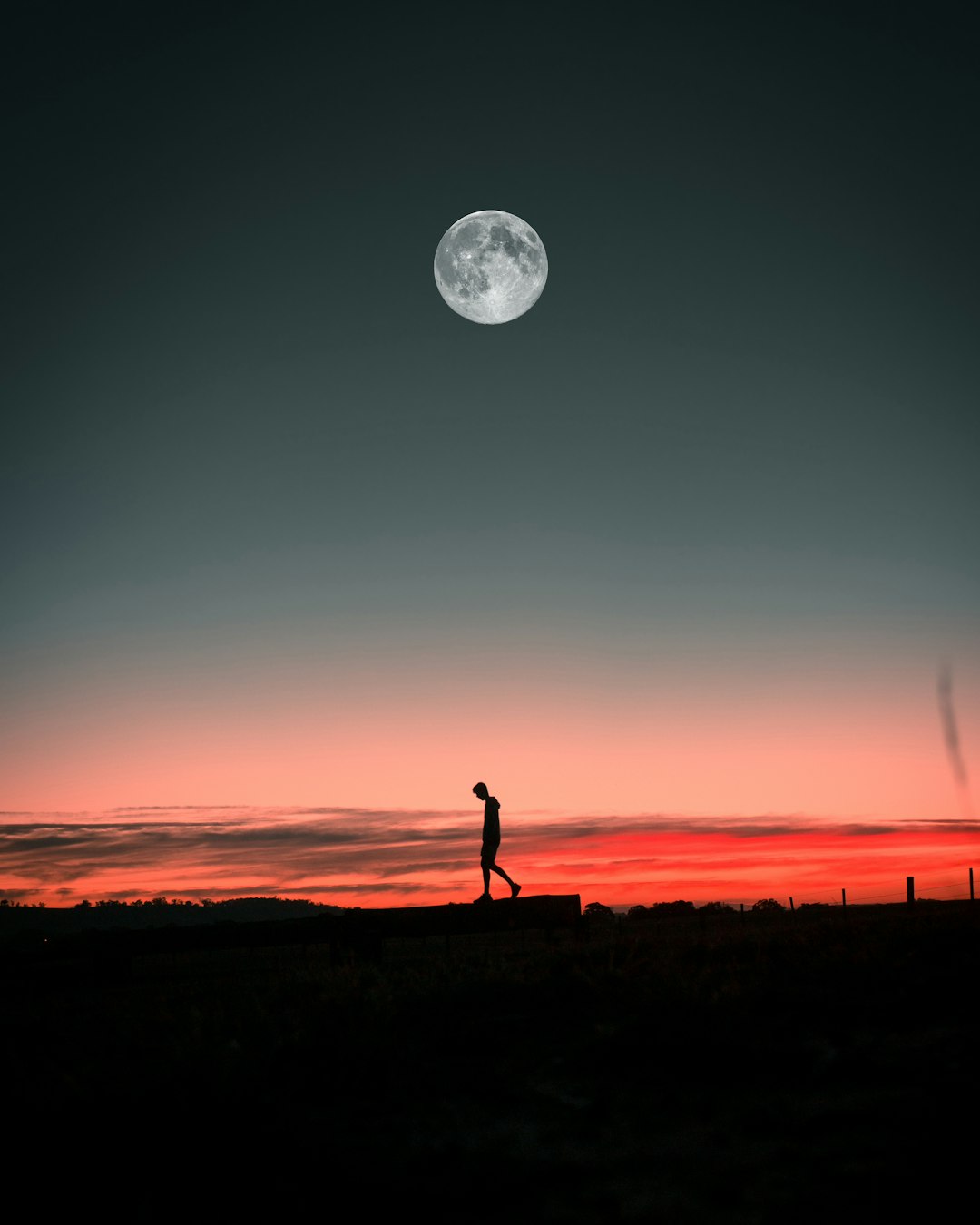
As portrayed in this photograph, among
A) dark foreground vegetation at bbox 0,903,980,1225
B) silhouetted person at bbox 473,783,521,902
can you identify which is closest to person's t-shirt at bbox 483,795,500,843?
silhouetted person at bbox 473,783,521,902

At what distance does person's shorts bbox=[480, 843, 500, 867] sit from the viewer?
51.8ft

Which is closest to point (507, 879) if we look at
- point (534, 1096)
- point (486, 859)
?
point (486, 859)

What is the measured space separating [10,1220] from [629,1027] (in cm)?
398

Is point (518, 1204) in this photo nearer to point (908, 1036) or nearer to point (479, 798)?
point (908, 1036)

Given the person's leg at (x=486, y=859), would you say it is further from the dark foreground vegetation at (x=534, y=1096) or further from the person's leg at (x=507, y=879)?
the dark foreground vegetation at (x=534, y=1096)

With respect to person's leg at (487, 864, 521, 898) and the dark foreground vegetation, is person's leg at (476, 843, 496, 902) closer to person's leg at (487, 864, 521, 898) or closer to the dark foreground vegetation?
person's leg at (487, 864, 521, 898)

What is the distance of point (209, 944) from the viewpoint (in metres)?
12.6

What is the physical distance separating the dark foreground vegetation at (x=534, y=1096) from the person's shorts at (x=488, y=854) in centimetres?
694

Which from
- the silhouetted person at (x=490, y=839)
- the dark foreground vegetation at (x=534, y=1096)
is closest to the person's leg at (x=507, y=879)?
the silhouetted person at (x=490, y=839)

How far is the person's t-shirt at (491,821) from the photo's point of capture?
15.8 meters

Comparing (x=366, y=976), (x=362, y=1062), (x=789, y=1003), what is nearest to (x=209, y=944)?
(x=366, y=976)

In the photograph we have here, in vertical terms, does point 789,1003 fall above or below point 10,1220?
above

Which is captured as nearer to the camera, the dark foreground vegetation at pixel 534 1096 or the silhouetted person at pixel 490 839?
the dark foreground vegetation at pixel 534 1096

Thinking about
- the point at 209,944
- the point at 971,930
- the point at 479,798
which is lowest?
the point at 209,944
